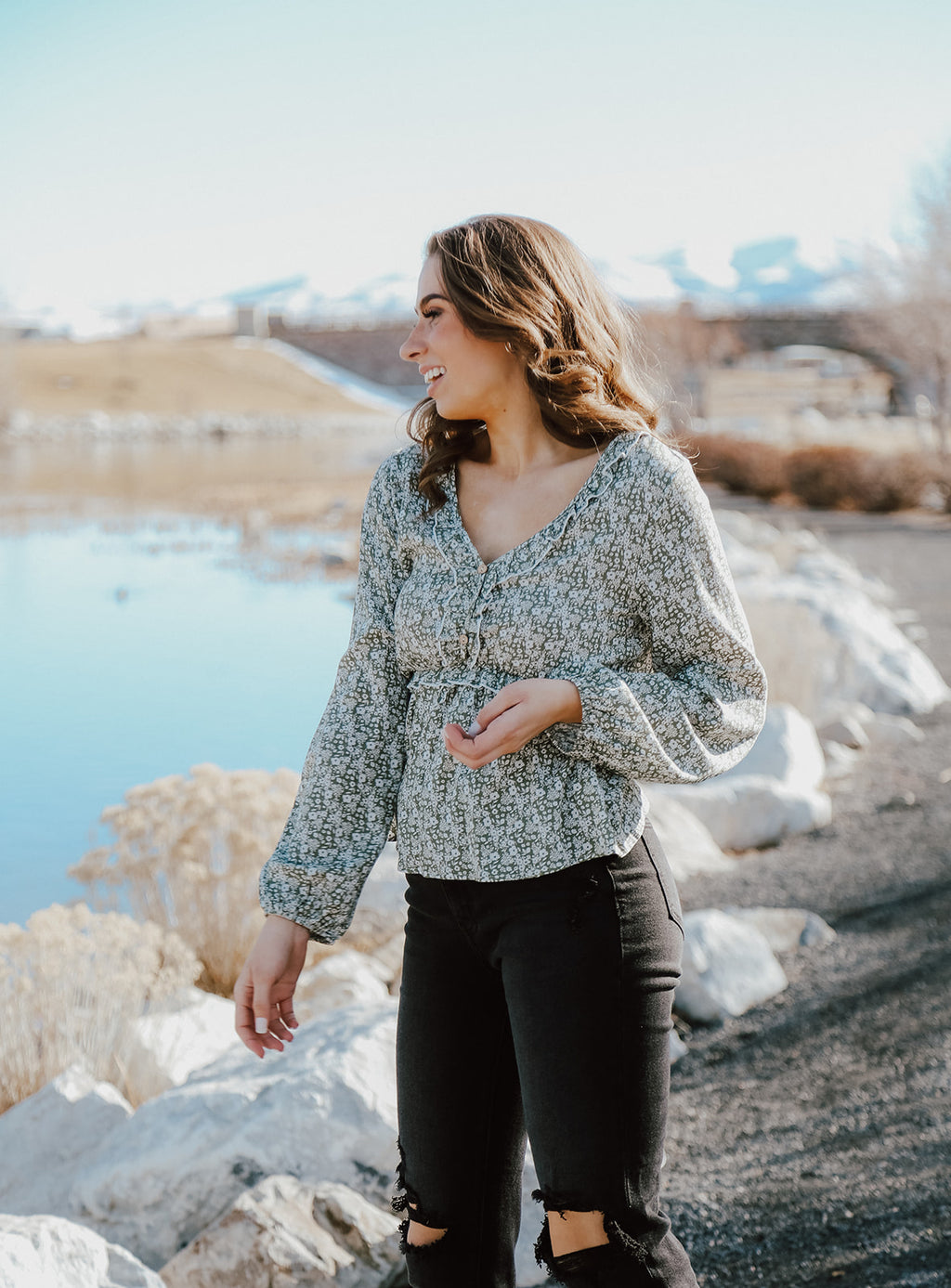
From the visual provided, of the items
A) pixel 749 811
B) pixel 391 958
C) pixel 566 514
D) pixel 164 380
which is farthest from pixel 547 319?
pixel 164 380

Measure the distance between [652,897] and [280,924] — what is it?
0.52m

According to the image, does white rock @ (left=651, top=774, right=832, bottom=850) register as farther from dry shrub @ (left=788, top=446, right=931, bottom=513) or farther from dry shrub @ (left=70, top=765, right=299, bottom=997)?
dry shrub @ (left=788, top=446, right=931, bottom=513)

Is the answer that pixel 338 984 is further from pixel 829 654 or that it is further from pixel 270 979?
pixel 829 654

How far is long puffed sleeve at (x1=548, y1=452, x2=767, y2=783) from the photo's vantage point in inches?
63.3

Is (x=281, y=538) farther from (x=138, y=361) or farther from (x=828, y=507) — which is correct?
(x=138, y=361)

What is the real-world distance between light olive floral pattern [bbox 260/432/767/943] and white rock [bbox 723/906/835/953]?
2.74 m

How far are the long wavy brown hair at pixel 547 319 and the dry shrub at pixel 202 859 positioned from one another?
2401 millimetres

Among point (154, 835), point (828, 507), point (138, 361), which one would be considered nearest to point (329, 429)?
point (138, 361)

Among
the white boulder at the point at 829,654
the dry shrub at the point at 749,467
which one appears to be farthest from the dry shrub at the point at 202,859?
the dry shrub at the point at 749,467

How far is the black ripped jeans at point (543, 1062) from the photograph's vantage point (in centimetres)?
155

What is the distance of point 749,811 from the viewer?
558 cm

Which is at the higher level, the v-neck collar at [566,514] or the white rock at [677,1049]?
the v-neck collar at [566,514]

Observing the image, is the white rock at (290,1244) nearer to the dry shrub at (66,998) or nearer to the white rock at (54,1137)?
the white rock at (54,1137)

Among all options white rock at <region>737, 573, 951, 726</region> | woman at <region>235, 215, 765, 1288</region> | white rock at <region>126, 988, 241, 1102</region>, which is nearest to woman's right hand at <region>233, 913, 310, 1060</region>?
woman at <region>235, 215, 765, 1288</region>
